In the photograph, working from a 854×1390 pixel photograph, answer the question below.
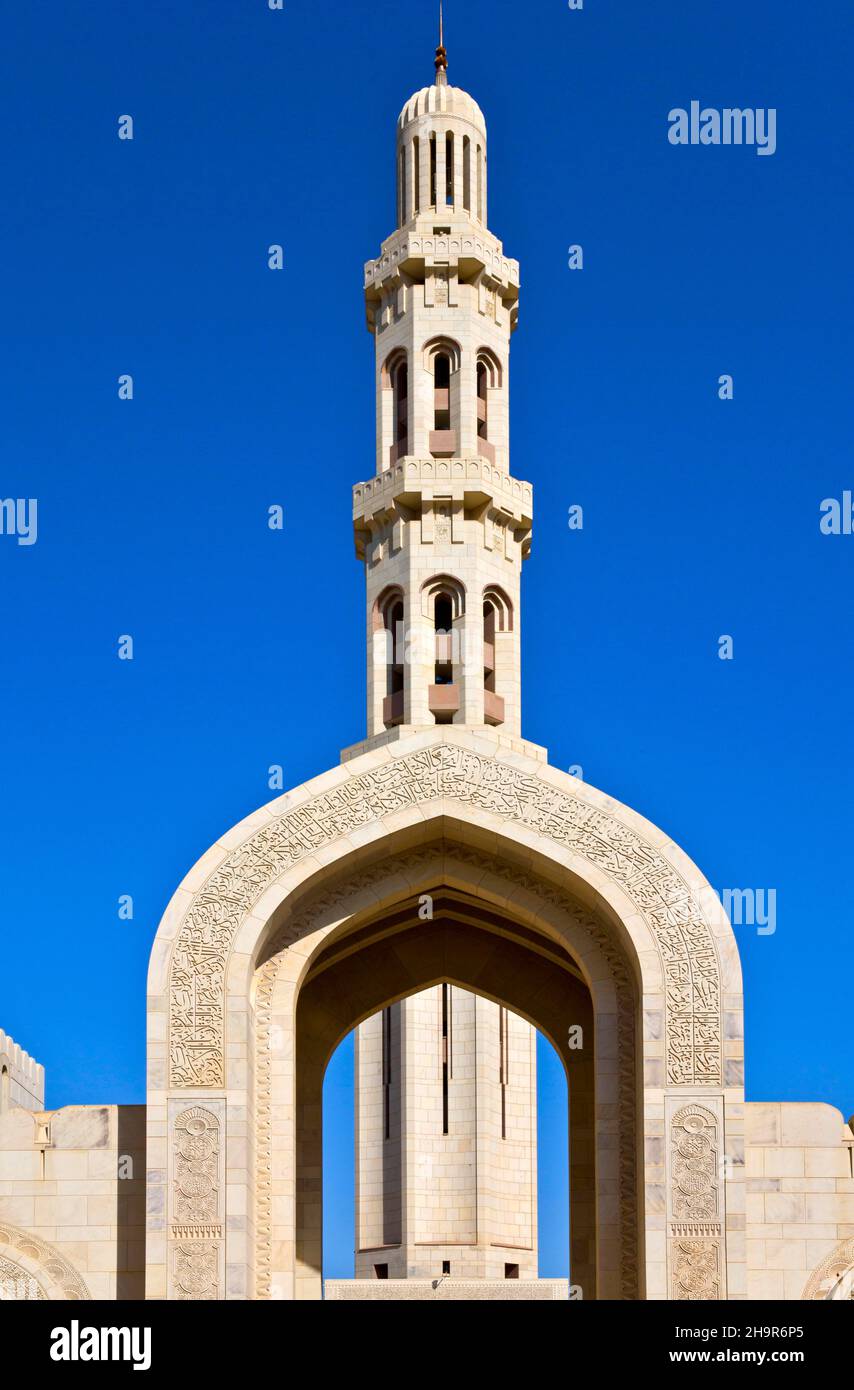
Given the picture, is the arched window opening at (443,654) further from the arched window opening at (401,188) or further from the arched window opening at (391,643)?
the arched window opening at (401,188)

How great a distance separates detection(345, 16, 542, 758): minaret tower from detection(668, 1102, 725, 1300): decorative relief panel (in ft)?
21.4

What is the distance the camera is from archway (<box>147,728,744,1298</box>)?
88.4ft

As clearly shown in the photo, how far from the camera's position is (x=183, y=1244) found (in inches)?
1056

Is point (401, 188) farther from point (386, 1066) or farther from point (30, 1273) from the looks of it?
point (386, 1066)

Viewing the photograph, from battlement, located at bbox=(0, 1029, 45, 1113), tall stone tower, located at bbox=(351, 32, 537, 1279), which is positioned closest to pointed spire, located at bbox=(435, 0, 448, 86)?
tall stone tower, located at bbox=(351, 32, 537, 1279)

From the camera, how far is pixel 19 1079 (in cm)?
3025

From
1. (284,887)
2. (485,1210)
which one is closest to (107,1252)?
(284,887)

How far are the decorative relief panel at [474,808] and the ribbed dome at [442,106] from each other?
37.3ft

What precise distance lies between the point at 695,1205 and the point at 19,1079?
928 cm

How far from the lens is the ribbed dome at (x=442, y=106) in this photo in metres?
35.2

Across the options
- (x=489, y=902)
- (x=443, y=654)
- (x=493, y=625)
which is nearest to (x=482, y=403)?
(x=493, y=625)
